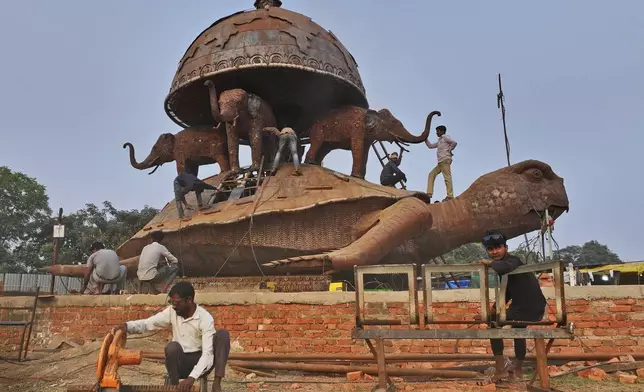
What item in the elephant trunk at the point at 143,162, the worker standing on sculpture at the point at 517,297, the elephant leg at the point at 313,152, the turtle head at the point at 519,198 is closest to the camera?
the worker standing on sculpture at the point at 517,297

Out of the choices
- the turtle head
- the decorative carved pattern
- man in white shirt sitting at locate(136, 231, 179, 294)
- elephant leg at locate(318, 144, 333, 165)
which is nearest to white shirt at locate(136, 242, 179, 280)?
man in white shirt sitting at locate(136, 231, 179, 294)

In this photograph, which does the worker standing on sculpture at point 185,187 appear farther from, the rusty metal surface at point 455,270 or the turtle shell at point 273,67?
the rusty metal surface at point 455,270

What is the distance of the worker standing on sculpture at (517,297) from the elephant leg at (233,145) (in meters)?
7.90

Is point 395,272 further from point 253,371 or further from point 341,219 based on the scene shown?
point 341,219

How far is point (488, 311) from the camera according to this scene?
154 inches

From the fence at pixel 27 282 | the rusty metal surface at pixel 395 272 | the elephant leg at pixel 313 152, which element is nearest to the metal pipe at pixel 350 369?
the rusty metal surface at pixel 395 272

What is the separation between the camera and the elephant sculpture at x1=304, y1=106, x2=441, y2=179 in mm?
11633

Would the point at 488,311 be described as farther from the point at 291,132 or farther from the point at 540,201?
the point at 291,132

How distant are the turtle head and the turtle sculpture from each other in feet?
0.06

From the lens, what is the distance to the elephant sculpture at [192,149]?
40.3ft

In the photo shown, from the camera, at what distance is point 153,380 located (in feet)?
17.4

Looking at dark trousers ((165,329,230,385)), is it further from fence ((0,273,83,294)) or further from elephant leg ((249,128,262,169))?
fence ((0,273,83,294))

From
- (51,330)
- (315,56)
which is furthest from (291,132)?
(51,330)

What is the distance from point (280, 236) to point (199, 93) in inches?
206
